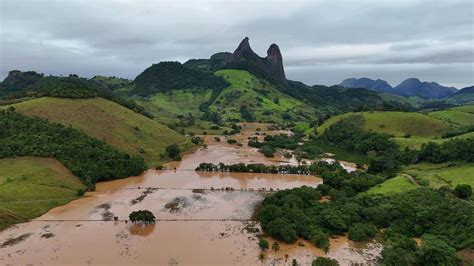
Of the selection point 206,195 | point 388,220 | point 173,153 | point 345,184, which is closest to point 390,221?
point 388,220

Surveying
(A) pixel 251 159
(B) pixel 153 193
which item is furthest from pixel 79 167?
(A) pixel 251 159

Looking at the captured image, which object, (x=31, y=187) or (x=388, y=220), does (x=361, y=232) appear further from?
(x=31, y=187)

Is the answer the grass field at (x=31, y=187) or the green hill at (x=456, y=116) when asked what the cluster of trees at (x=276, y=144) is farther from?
the green hill at (x=456, y=116)

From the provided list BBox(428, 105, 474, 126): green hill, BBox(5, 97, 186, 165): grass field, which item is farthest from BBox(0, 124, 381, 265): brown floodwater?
BBox(428, 105, 474, 126): green hill

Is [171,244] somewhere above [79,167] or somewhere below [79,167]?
below

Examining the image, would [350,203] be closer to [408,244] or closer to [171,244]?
[408,244]

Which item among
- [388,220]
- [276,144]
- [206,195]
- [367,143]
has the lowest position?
[206,195]
